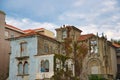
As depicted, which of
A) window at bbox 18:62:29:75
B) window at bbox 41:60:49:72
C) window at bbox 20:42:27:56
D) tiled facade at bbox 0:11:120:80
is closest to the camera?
window at bbox 41:60:49:72

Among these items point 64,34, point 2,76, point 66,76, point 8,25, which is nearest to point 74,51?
point 66,76

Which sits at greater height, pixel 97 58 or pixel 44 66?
pixel 97 58

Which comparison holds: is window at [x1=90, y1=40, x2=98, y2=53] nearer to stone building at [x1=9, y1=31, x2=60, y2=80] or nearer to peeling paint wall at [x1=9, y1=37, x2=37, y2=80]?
stone building at [x1=9, y1=31, x2=60, y2=80]

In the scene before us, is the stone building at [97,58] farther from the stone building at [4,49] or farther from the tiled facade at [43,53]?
the stone building at [4,49]

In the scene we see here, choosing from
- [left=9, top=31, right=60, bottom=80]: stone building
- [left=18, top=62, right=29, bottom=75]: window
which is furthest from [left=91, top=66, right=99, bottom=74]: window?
[left=18, top=62, right=29, bottom=75]: window

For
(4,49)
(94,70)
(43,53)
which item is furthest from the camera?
(4,49)

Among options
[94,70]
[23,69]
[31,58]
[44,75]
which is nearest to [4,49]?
[23,69]

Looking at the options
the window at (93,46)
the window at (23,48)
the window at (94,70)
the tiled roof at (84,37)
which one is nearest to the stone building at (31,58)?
the window at (23,48)

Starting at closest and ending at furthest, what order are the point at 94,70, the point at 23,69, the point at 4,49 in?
the point at 23,69 → the point at 94,70 → the point at 4,49

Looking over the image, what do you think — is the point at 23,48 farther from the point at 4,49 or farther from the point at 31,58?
the point at 4,49

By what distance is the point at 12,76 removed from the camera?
42.0 metres

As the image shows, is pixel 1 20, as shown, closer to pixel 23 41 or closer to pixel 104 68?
pixel 23 41

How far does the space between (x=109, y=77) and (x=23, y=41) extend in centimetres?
1701

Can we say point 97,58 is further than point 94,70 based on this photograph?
Yes
